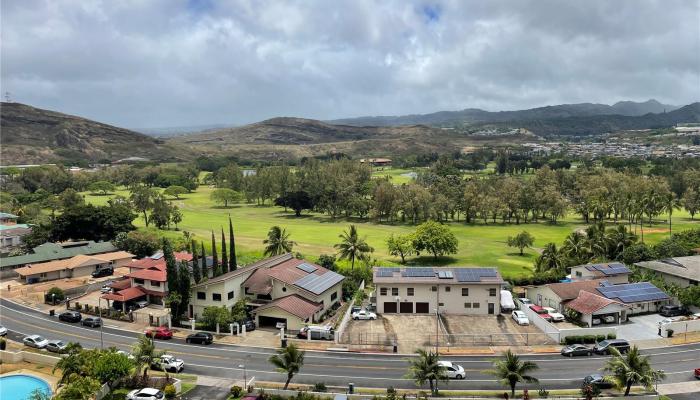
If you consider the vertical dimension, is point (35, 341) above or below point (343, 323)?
above

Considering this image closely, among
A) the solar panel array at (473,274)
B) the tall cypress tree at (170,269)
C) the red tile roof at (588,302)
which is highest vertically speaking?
the tall cypress tree at (170,269)

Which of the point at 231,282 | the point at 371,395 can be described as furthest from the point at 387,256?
the point at 371,395

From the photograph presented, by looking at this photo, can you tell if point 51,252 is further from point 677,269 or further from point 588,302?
point 677,269

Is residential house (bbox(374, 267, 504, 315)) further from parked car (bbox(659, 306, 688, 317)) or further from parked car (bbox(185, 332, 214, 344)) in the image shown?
parked car (bbox(185, 332, 214, 344))

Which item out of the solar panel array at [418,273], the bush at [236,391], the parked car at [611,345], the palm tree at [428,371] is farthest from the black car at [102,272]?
the parked car at [611,345]

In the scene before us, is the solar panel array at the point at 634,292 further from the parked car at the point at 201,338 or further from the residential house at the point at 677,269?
the parked car at the point at 201,338

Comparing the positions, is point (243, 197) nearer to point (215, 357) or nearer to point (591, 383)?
point (215, 357)

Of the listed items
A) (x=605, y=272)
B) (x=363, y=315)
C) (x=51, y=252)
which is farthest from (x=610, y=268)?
(x=51, y=252)
